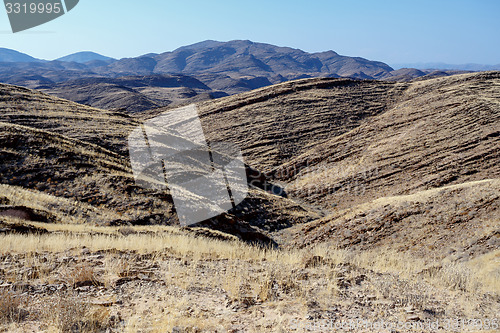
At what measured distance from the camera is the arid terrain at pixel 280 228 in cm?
388

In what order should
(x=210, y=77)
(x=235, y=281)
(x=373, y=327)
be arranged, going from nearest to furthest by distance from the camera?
(x=373, y=327), (x=235, y=281), (x=210, y=77)

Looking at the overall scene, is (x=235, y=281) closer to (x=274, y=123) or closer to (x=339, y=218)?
(x=339, y=218)

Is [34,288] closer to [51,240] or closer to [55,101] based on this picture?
[51,240]

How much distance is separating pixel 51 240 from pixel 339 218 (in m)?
14.4

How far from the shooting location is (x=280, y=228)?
1834 cm

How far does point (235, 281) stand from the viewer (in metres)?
4.68

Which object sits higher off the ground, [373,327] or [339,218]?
[373,327]

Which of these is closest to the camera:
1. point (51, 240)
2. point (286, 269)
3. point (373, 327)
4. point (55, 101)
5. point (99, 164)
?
point (373, 327)

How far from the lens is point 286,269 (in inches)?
207

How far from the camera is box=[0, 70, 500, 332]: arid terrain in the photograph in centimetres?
388

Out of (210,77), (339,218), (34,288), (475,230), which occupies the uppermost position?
(210,77)

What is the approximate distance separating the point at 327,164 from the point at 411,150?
7.41 meters

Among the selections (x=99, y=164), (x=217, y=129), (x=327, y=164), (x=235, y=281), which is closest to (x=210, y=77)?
(x=217, y=129)

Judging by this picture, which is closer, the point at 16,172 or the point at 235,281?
the point at 235,281
